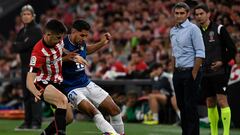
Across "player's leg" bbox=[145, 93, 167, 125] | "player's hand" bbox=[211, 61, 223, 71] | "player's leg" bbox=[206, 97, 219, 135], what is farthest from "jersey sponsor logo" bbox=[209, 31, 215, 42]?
"player's leg" bbox=[145, 93, 167, 125]

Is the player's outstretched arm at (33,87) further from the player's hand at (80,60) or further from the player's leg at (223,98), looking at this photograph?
the player's leg at (223,98)

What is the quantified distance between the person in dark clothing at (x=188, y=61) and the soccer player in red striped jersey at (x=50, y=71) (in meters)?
1.73

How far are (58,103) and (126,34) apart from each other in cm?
1138

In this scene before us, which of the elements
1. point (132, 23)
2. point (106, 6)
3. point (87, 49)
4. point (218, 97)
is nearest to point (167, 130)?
point (218, 97)

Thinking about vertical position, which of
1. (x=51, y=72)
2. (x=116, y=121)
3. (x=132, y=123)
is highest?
(x=51, y=72)

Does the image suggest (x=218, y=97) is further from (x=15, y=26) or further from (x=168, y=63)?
(x=15, y=26)

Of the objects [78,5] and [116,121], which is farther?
[78,5]

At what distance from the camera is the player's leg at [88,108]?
30.5 ft

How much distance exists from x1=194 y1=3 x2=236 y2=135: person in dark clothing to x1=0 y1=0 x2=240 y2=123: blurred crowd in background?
3.22m

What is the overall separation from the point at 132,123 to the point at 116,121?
6103mm

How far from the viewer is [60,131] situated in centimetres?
904

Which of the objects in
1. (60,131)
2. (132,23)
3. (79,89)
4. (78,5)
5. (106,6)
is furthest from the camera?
(78,5)

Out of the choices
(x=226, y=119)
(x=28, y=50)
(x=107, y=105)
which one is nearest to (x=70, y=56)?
(x=107, y=105)

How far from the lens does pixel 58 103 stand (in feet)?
29.8
